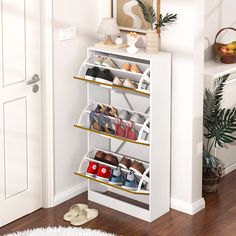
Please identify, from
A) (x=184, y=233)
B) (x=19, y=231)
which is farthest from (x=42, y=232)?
(x=184, y=233)

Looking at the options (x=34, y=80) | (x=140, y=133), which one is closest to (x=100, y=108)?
(x=140, y=133)

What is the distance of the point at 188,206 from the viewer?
17.8 feet

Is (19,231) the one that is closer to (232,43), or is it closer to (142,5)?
(142,5)

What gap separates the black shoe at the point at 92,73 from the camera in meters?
5.33

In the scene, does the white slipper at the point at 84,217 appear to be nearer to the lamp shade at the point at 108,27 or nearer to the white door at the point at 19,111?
the white door at the point at 19,111

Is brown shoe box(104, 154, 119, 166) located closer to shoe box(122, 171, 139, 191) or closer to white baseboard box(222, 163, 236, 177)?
shoe box(122, 171, 139, 191)

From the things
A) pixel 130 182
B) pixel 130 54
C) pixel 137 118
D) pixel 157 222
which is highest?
pixel 130 54

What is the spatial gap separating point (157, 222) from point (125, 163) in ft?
1.69

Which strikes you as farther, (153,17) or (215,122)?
(215,122)

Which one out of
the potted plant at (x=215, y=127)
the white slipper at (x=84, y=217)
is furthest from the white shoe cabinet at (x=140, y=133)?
the potted plant at (x=215, y=127)

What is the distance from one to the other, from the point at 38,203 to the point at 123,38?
4.83 ft

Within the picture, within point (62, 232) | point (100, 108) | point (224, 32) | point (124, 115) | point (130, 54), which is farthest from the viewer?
point (224, 32)

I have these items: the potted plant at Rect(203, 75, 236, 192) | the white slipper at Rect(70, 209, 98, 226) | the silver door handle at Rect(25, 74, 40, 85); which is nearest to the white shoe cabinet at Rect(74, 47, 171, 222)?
the white slipper at Rect(70, 209, 98, 226)

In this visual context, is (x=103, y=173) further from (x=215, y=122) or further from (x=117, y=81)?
(x=215, y=122)
